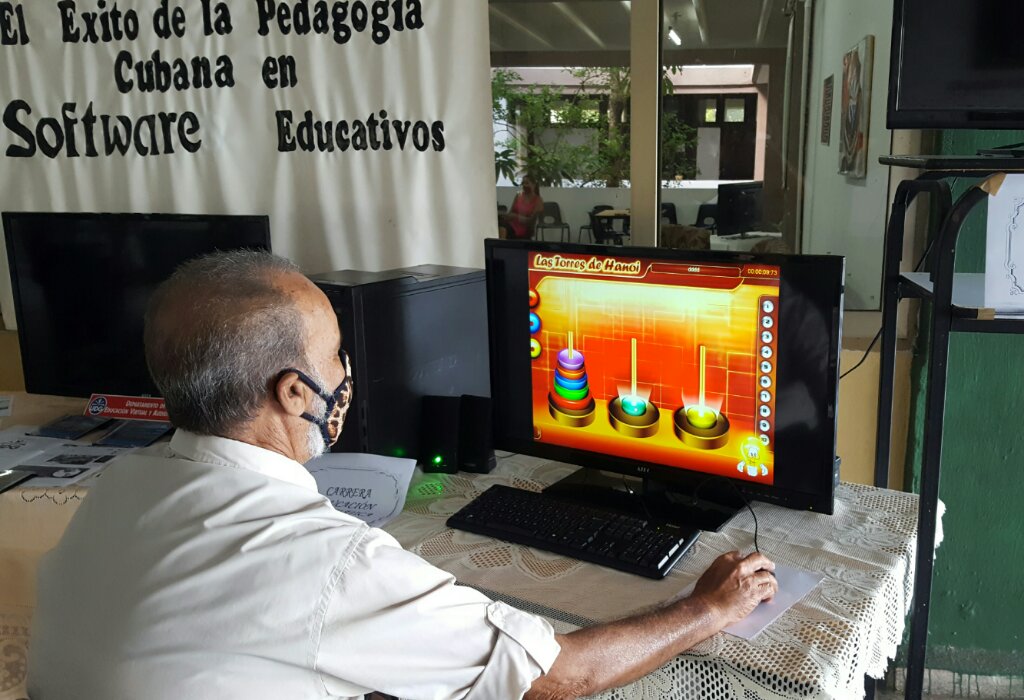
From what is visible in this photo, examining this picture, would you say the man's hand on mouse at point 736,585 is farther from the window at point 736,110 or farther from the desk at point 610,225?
the window at point 736,110

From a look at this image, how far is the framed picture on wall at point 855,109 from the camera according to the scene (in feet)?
7.03

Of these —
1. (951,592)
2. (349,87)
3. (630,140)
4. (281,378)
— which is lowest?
(951,592)

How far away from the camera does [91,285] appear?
215cm

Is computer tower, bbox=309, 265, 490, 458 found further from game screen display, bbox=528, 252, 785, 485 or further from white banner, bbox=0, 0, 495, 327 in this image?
white banner, bbox=0, 0, 495, 327

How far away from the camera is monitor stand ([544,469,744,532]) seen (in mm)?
1571

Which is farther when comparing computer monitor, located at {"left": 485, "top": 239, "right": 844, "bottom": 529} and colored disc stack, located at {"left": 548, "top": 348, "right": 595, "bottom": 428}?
colored disc stack, located at {"left": 548, "top": 348, "right": 595, "bottom": 428}

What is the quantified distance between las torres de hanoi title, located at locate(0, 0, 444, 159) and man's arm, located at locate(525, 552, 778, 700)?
4.60 ft

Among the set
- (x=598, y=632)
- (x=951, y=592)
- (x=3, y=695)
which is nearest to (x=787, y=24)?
(x=951, y=592)

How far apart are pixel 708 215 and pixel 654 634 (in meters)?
1.42

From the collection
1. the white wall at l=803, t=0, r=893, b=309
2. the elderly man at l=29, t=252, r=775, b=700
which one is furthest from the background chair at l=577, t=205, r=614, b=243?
the elderly man at l=29, t=252, r=775, b=700

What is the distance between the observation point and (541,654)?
1.03m

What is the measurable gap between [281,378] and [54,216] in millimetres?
Result: 1390

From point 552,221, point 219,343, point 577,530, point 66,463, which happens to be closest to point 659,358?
point 577,530

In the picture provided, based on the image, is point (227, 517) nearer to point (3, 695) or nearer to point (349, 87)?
point (3, 695)
